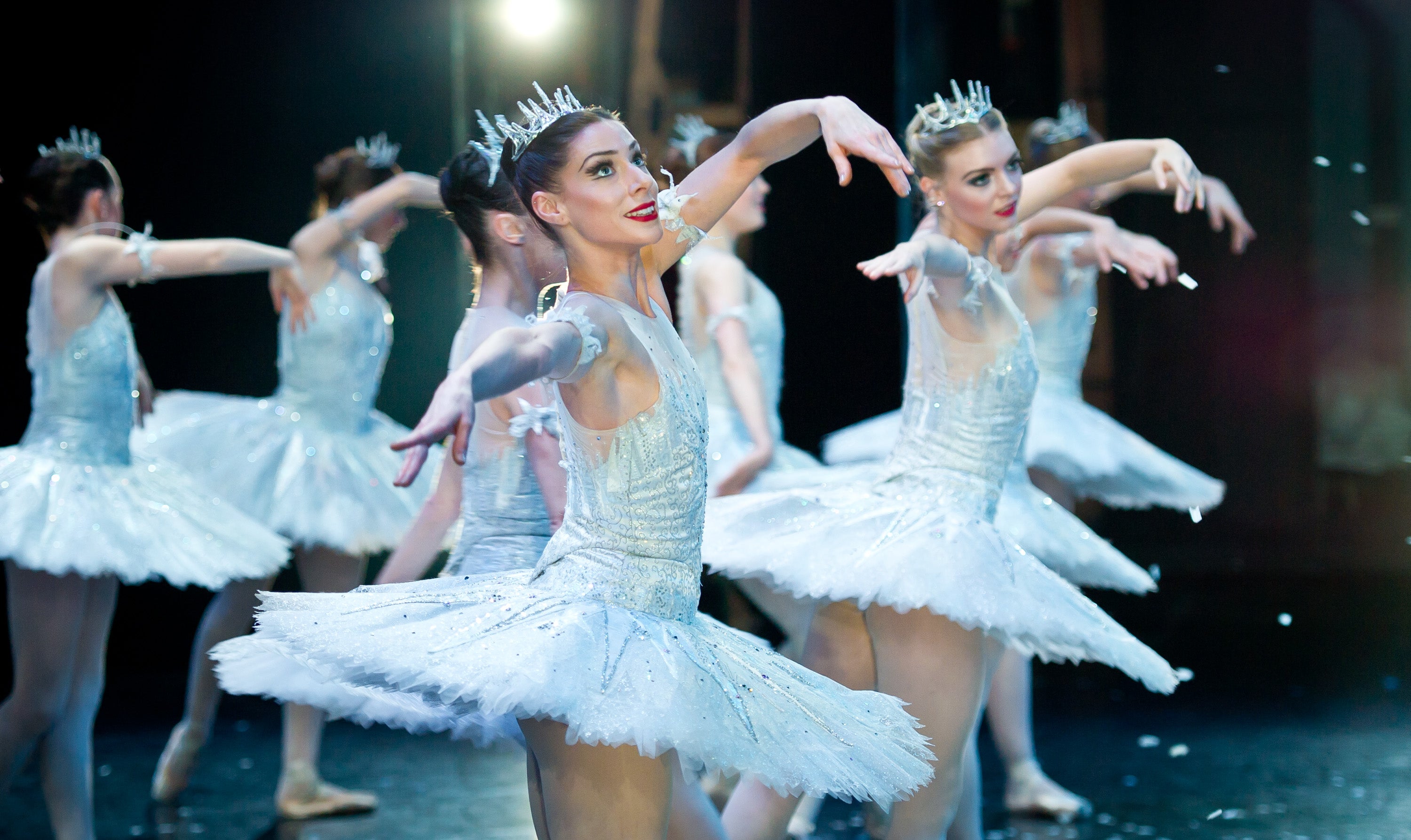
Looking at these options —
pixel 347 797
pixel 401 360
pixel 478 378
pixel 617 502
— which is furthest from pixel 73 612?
pixel 401 360

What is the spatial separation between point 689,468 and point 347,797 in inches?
87.7

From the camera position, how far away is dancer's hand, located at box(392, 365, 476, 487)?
136cm

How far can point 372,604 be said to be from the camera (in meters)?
1.75

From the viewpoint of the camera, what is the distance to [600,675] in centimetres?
161

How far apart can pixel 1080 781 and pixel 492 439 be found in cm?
211

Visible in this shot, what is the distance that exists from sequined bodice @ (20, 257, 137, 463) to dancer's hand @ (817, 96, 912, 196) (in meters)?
1.96

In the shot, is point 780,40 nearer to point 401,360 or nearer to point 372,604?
point 401,360

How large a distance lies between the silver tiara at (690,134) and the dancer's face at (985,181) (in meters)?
1.34

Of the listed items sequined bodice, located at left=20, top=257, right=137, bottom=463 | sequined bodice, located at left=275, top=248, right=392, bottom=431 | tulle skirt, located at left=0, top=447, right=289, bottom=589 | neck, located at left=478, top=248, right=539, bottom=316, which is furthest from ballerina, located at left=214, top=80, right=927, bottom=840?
sequined bodice, located at left=275, top=248, right=392, bottom=431

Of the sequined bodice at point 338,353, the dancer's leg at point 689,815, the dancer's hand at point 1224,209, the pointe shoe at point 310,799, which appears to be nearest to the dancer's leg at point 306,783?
the pointe shoe at point 310,799

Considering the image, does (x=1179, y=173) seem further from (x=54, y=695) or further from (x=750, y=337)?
(x=54, y=695)

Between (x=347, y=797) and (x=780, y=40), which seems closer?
(x=347, y=797)

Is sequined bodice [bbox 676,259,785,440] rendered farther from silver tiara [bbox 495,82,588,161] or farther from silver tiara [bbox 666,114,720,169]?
silver tiara [bbox 495,82,588,161]

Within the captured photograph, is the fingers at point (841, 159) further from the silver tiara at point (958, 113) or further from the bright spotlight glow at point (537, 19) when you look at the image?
the bright spotlight glow at point (537, 19)
